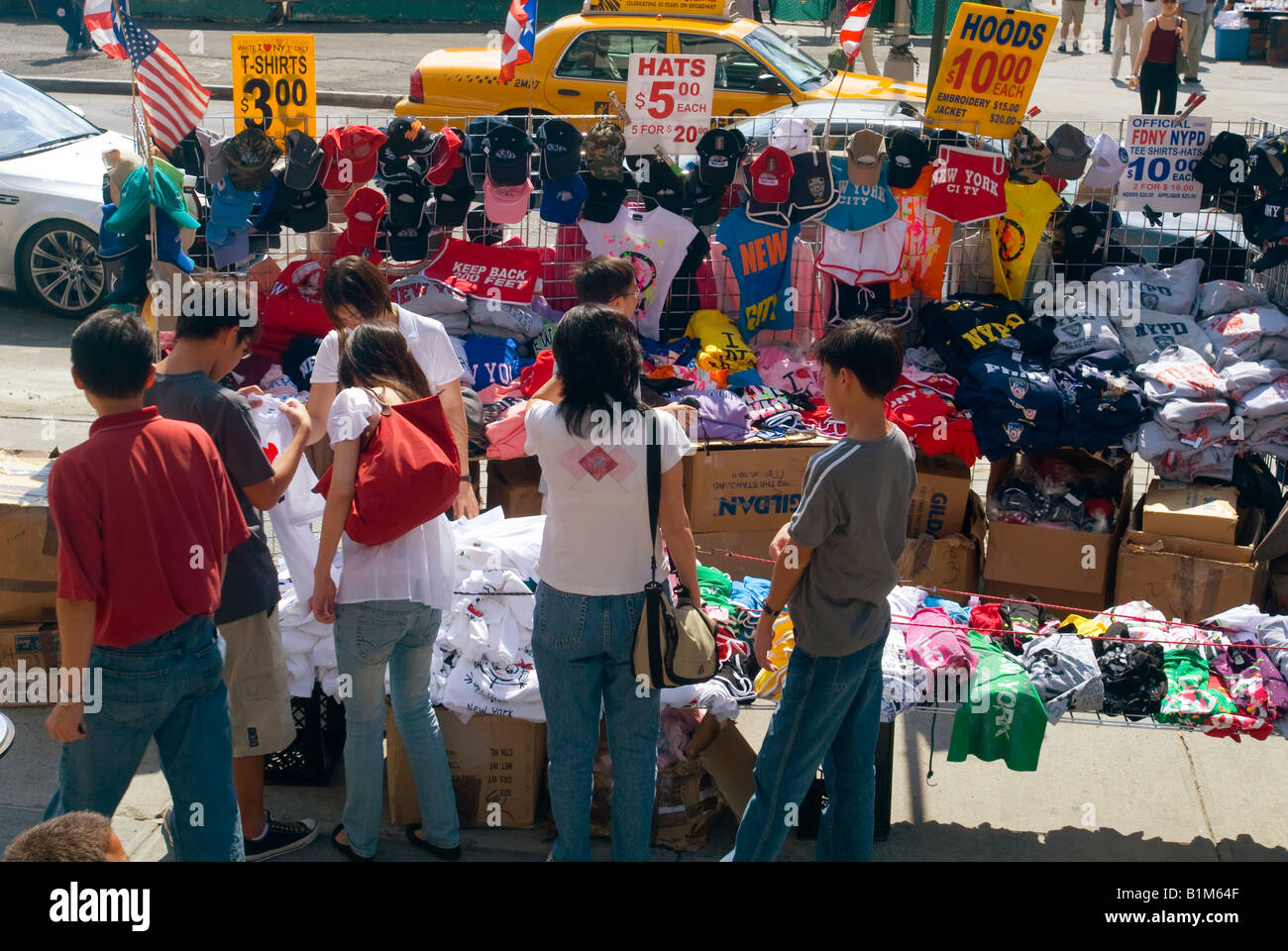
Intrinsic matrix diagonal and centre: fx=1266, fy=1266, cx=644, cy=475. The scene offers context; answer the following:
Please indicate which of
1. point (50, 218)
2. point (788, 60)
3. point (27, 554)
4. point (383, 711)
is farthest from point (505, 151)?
point (788, 60)

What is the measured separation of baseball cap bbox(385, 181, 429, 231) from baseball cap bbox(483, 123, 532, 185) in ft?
1.33

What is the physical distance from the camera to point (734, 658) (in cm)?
475

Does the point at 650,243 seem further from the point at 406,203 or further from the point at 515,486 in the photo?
the point at 515,486

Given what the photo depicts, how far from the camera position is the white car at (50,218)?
31.2ft

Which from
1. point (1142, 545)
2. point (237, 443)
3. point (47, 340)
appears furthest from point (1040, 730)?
point (47, 340)

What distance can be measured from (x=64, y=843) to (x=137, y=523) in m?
0.90

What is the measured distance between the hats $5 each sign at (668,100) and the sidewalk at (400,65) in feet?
41.2

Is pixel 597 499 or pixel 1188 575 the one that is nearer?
pixel 597 499

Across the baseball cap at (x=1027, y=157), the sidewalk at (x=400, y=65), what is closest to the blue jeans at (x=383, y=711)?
the baseball cap at (x=1027, y=157)

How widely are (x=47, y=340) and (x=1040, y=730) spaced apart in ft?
25.8

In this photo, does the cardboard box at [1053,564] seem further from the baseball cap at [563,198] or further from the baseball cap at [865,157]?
the baseball cap at [563,198]

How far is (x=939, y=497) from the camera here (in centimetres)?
631
